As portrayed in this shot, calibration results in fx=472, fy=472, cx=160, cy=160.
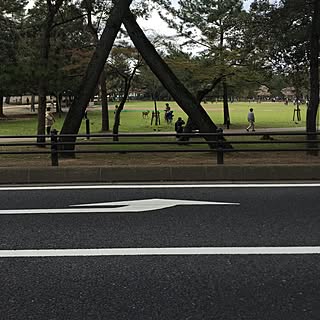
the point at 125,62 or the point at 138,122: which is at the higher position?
the point at 125,62

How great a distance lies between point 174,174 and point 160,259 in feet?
17.6

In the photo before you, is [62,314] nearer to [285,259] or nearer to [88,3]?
[285,259]

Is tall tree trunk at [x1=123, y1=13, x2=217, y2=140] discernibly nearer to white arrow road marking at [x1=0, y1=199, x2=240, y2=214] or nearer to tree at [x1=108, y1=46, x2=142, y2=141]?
white arrow road marking at [x1=0, y1=199, x2=240, y2=214]

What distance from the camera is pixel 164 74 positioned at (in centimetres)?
1609

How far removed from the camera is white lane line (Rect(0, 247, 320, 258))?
533 cm

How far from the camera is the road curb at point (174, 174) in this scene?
34.2ft

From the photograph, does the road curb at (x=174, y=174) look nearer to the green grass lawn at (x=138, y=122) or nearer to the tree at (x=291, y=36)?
the tree at (x=291, y=36)

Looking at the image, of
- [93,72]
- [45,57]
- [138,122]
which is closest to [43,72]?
[93,72]

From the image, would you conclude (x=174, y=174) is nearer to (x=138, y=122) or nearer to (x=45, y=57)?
(x=45, y=57)

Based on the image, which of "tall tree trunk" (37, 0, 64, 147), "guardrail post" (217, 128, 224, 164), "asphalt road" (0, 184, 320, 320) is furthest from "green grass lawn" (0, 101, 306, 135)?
"asphalt road" (0, 184, 320, 320)

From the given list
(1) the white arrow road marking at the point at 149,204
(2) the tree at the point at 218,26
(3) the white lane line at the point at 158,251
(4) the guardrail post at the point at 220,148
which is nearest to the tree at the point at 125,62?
(2) the tree at the point at 218,26

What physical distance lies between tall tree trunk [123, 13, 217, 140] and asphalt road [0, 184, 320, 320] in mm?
8021

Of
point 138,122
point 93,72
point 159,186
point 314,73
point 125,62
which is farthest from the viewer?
point 138,122

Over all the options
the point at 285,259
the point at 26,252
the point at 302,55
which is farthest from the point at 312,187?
the point at 302,55
